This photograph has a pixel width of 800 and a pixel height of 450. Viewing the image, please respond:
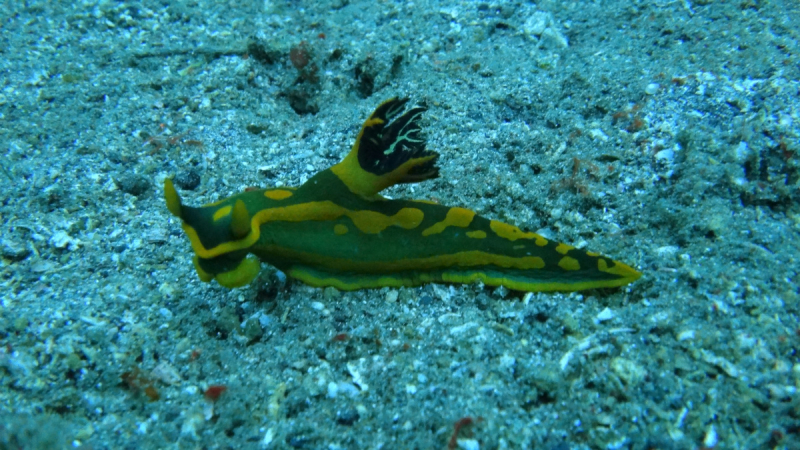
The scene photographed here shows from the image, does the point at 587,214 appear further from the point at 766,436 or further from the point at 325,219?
the point at 325,219

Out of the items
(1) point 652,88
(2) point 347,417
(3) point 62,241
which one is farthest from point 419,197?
(3) point 62,241

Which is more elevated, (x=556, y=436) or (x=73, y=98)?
(x=73, y=98)

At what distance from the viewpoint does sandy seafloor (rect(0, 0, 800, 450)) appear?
2.12 m

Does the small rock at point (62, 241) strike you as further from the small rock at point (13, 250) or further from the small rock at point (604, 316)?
the small rock at point (604, 316)

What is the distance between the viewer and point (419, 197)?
11.4 feet

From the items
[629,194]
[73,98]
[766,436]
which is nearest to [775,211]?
[629,194]

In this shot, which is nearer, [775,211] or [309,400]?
[309,400]

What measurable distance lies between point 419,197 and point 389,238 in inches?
28.8

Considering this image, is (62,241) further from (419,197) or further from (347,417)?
(419,197)

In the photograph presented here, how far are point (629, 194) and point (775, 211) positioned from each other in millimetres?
873

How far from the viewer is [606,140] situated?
11.6 ft

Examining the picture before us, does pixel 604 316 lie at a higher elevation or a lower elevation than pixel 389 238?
lower

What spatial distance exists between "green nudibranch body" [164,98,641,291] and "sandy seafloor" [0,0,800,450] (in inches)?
5.5

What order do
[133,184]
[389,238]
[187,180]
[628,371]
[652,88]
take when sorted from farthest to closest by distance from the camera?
1. [652,88]
2. [187,180]
3. [133,184]
4. [389,238]
5. [628,371]
